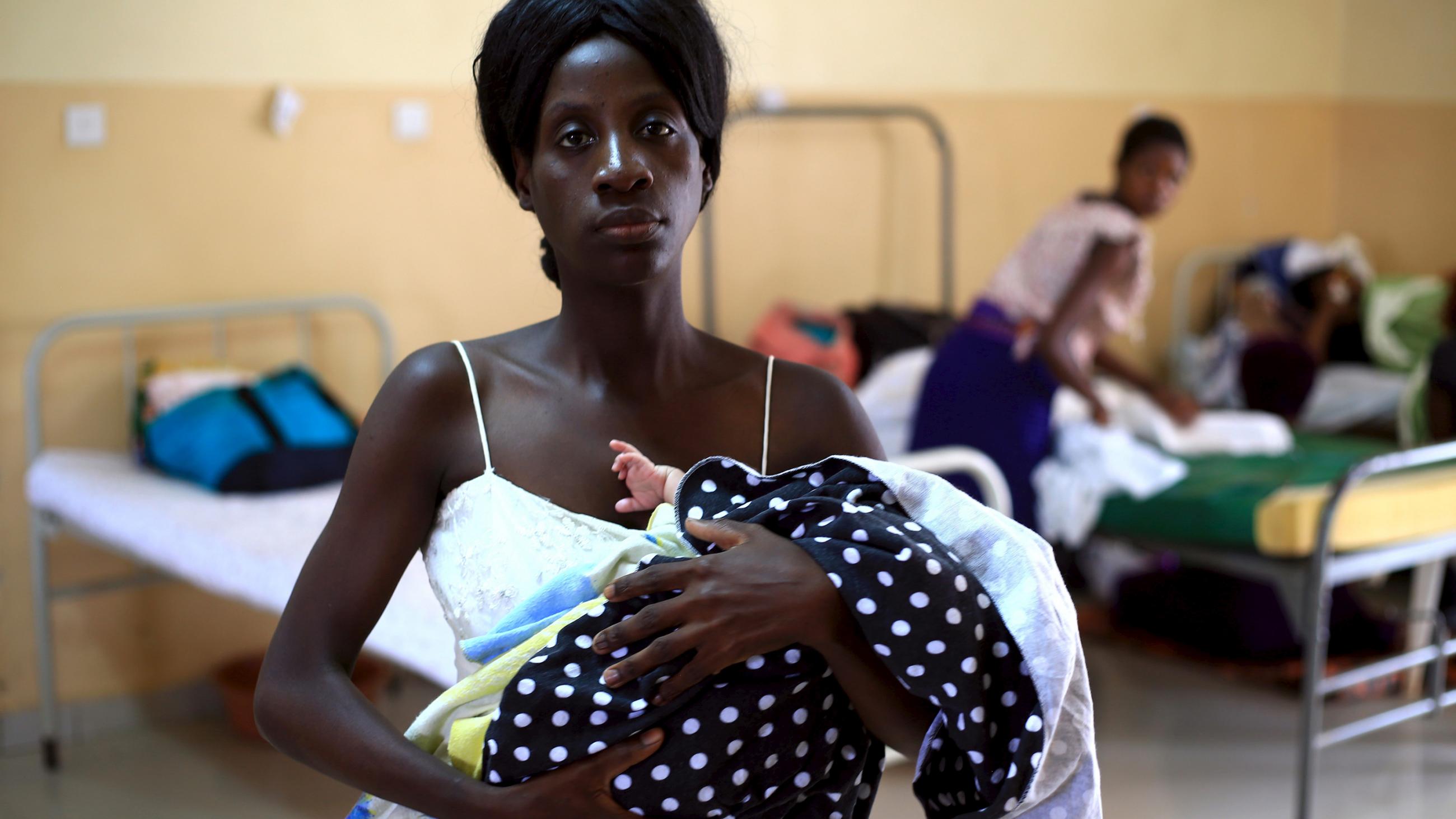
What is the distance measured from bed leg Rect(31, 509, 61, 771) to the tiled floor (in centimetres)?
6

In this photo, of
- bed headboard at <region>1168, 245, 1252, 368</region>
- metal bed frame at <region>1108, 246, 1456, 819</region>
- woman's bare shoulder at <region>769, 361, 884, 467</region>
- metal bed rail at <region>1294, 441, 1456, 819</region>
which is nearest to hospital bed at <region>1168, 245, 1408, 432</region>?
bed headboard at <region>1168, 245, 1252, 368</region>

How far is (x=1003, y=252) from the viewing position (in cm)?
502

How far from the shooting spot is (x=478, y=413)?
106cm

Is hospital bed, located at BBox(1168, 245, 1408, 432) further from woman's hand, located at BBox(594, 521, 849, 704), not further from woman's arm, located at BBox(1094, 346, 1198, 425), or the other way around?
woman's hand, located at BBox(594, 521, 849, 704)

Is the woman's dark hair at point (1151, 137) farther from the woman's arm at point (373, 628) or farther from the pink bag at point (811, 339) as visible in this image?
the woman's arm at point (373, 628)

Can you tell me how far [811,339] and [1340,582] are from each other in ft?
5.60

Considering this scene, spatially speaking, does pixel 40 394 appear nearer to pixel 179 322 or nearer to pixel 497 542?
pixel 179 322

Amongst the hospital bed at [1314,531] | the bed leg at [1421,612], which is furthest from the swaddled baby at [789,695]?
the bed leg at [1421,612]

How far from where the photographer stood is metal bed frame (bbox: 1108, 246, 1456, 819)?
2816 millimetres

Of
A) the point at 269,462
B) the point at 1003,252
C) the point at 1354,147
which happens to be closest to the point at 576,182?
the point at 269,462

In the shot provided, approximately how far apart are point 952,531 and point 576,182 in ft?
1.25

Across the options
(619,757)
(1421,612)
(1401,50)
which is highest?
(1401,50)

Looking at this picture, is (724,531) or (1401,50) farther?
(1401,50)

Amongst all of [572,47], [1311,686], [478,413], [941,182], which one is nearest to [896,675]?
[478,413]
